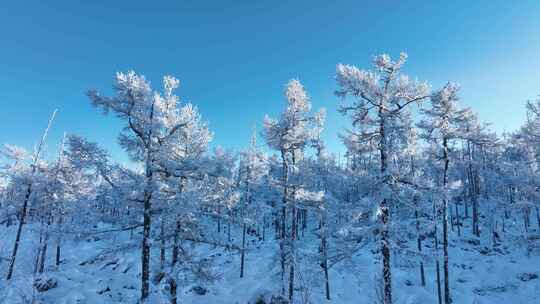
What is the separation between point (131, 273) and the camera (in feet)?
95.3

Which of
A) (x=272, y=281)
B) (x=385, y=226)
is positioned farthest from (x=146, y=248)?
(x=272, y=281)

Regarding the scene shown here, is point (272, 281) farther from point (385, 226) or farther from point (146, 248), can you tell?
point (385, 226)

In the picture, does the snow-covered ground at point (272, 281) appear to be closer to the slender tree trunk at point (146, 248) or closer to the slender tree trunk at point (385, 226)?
the slender tree trunk at point (146, 248)

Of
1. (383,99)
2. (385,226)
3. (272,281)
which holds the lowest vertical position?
(272,281)

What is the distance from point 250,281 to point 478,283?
68.9 feet

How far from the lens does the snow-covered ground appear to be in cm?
2165

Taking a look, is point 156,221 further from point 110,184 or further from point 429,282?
point 429,282

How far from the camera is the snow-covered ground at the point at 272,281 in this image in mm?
21647

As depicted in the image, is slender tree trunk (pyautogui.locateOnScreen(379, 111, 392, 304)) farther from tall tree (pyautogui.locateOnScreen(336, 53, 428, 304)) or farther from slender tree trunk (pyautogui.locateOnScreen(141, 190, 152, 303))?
slender tree trunk (pyautogui.locateOnScreen(141, 190, 152, 303))

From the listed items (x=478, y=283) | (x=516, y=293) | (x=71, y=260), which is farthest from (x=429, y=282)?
(x=71, y=260)

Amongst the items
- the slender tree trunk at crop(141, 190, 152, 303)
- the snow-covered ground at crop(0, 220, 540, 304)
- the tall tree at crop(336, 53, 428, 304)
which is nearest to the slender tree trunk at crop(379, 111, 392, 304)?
the tall tree at crop(336, 53, 428, 304)

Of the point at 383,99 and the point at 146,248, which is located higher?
the point at 383,99

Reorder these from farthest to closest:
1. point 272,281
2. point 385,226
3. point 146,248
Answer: point 272,281 < point 146,248 < point 385,226

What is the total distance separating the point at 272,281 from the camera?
21.8 meters
